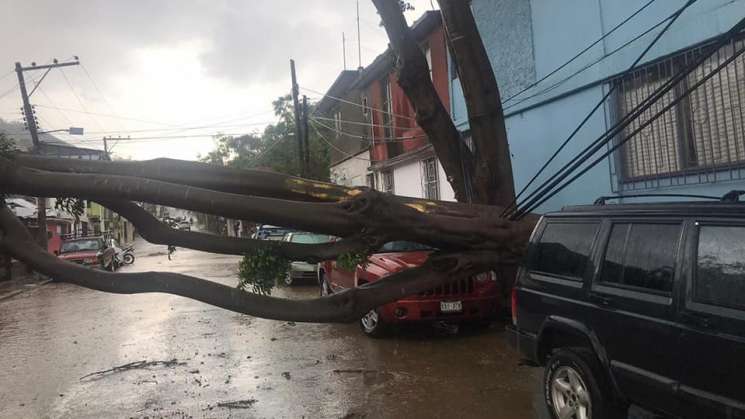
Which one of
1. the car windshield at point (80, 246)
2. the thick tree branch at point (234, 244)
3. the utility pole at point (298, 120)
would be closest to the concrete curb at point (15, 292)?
the car windshield at point (80, 246)

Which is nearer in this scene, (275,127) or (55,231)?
(275,127)

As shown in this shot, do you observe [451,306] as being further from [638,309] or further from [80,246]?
[80,246]

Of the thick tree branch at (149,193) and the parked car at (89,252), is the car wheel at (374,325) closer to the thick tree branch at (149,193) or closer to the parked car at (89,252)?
the thick tree branch at (149,193)

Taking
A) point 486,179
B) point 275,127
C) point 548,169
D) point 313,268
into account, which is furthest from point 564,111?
point 275,127

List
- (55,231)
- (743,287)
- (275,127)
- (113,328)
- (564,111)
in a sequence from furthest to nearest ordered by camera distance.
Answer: (55,231) → (275,127) → (113,328) → (564,111) → (743,287)

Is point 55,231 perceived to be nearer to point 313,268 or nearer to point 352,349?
point 313,268

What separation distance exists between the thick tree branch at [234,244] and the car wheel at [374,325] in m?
2.96

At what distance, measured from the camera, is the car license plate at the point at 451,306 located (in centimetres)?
803

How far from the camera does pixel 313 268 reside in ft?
53.4

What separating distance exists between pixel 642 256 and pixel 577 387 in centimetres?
113

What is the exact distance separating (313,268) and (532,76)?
329 inches

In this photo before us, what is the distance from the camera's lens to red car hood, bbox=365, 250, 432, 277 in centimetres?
834

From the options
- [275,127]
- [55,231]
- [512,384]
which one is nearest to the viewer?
[512,384]

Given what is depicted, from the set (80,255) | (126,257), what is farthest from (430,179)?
(126,257)
